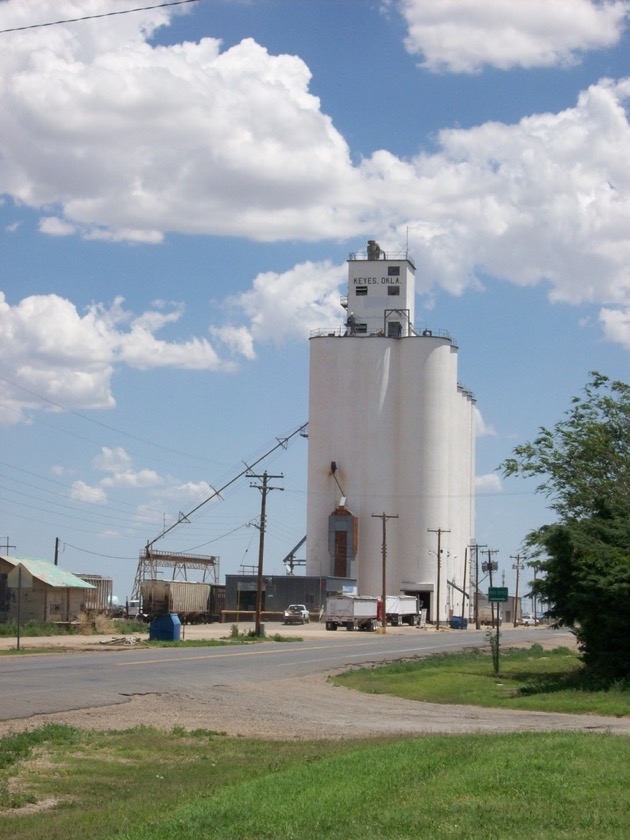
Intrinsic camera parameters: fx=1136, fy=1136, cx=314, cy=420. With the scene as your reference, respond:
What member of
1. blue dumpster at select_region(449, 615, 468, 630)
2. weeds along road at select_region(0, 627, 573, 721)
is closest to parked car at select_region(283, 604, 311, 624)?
blue dumpster at select_region(449, 615, 468, 630)

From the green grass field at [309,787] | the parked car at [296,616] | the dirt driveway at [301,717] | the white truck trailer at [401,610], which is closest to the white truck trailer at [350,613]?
the white truck trailer at [401,610]

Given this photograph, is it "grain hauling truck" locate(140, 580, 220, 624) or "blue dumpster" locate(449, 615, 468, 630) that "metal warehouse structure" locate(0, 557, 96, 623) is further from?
"blue dumpster" locate(449, 615, 468, 630)

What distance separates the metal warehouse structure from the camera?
230ft

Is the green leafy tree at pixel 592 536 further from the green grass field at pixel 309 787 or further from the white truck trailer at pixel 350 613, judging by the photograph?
the white truck trailer at pixel 350 613

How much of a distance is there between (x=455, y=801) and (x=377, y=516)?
9636cm

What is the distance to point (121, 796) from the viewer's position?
12.1 metres

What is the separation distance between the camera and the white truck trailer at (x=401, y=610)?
98.4 m

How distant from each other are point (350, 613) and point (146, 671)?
53425 mm

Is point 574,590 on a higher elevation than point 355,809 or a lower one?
higher

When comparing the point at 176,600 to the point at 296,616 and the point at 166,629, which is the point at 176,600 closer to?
the point at 296,616

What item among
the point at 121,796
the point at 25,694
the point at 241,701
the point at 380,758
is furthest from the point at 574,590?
the point at 121,796

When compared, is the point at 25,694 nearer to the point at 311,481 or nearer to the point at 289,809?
the point at 289,809

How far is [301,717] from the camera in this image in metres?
21.7

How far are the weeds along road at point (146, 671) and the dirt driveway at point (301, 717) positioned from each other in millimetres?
781
